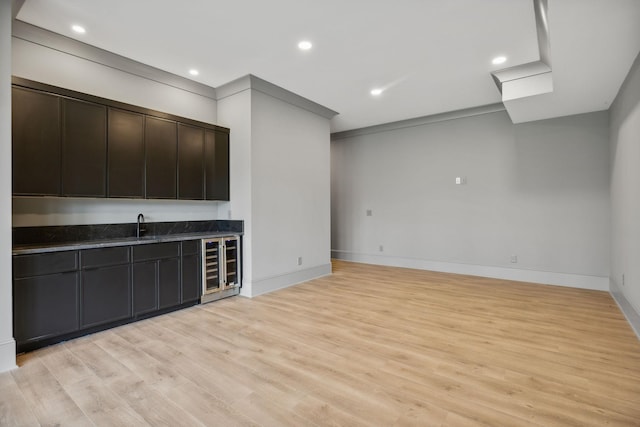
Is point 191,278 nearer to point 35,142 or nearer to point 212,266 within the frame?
point 212,266

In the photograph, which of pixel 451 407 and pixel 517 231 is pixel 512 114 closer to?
pixel 517 231

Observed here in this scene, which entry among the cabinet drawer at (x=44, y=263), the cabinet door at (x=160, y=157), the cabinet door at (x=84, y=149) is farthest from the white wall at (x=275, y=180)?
the cabinet drawer at (x=44, y=263)

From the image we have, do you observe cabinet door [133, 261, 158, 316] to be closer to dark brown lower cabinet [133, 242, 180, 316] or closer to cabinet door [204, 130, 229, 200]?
dark brown lower cabinet [133, 242, 180, 316]

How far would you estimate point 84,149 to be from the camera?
3.19 m

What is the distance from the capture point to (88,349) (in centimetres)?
271

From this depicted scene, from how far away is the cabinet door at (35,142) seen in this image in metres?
2.75

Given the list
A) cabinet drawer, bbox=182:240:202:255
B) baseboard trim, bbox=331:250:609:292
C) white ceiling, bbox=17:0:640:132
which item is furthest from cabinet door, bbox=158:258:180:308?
baseboard trim, bbox=331:250:609:292

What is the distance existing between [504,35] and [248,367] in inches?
156

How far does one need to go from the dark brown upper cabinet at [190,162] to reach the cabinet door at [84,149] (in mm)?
879

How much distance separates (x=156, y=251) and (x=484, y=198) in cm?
539

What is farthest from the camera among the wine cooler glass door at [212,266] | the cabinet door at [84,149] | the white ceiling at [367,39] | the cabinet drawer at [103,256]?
the wine cooler glass door at [212,266]

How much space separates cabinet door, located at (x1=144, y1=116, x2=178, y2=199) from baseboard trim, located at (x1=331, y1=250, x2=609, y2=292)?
14.9 feet

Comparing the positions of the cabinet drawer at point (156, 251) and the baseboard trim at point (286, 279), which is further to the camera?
the baseboard trim at point (286, 279)

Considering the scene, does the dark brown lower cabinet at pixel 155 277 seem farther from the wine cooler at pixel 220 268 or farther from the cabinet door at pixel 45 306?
the cabinet door at pixel 45 306
